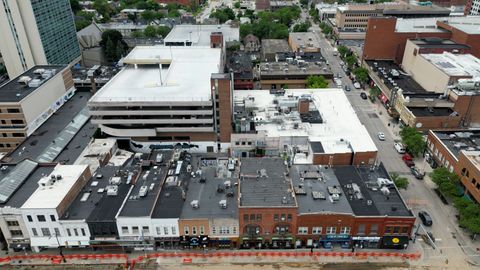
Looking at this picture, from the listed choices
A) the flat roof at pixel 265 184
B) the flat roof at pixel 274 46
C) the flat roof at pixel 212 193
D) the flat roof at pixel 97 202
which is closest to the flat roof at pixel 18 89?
the flat roof at pixel 97 202

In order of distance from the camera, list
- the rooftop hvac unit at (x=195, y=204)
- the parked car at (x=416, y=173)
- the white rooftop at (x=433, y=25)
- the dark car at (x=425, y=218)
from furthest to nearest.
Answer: the white rooftop at (x=433, y=25) → the parked car at (x=416, y=173) → the dark car at (x=425, y=218) → the rooftop hvac unit at (x=195, y=204)

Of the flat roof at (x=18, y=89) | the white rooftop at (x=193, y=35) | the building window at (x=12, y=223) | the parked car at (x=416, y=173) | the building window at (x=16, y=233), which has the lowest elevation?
the parked car at (x=416, y=173)

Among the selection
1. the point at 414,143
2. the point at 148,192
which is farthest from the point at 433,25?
the point at 148,192

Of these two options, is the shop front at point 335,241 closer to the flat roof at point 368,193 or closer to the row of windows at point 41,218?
the flat roof at point 368,193

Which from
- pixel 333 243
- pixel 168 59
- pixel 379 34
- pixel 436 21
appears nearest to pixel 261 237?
pixel 333 243

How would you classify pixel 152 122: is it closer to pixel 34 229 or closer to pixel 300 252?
pixel 34 229

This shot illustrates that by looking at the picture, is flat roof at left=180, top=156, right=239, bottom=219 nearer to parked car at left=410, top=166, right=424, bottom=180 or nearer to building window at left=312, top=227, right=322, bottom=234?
building window at left=312, top=227, right=322, bottom=234

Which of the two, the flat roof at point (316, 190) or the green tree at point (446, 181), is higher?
the flat roof at point (316, 190)

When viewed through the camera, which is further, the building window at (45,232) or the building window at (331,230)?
the building window at (331,230)
